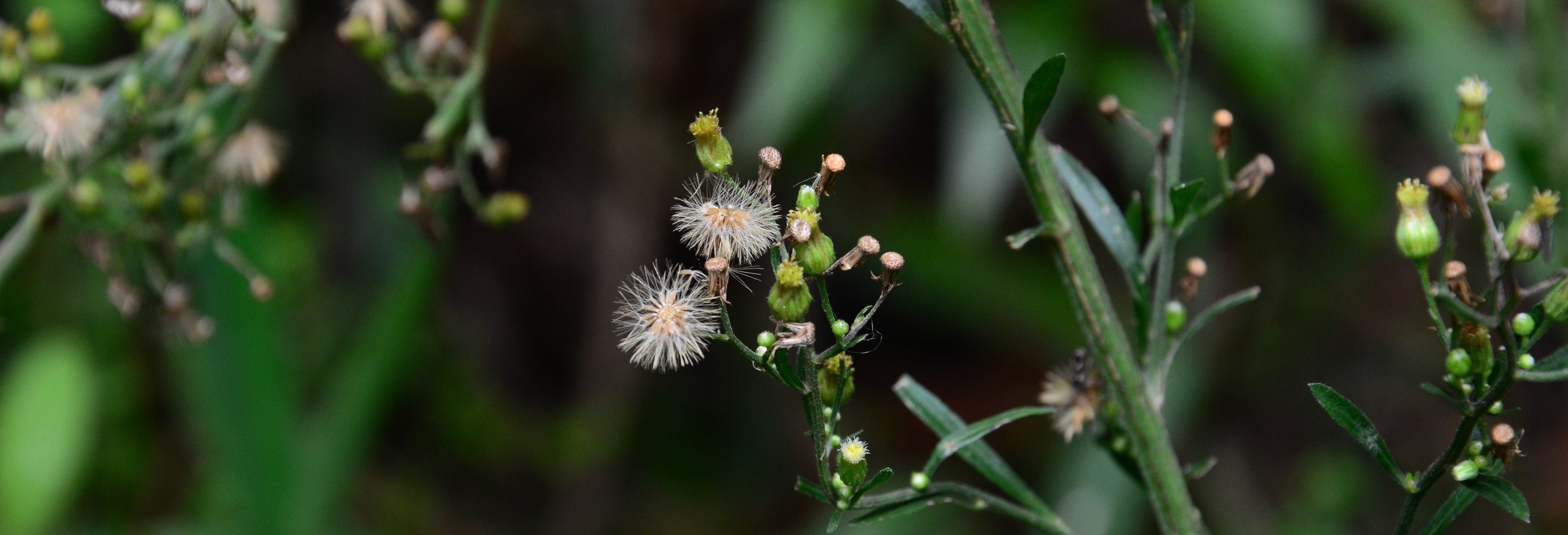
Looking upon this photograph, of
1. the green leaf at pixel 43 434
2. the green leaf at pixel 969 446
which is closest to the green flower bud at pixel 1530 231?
the green leaf at pixel 969 446

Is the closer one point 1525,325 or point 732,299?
point 1525,325

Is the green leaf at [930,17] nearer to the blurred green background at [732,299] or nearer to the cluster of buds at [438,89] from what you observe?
the cluster of buds at [438,89]

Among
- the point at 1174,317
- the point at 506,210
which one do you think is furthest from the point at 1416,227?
the point at 506,210

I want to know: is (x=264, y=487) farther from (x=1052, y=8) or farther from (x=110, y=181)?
(x=1052, y=8)

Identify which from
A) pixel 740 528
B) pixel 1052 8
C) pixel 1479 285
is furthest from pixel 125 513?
pixel 1479 285

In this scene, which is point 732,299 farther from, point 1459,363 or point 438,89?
point 1459,363
